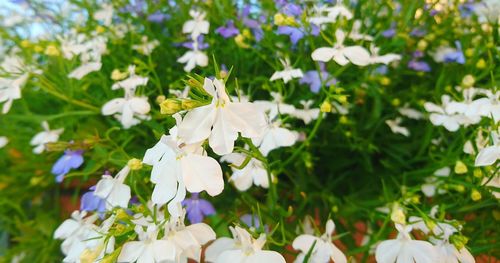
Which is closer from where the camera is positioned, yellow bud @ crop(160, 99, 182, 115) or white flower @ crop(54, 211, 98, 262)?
yellow bud @ crop(160, 99, 182, 115)

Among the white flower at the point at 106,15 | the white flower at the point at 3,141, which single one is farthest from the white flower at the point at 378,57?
the white flower at the point at 3,141

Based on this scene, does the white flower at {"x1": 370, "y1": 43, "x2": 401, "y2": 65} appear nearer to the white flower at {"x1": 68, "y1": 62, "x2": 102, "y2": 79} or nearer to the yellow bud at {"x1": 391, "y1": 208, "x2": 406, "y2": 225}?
the yellow bud at {"x1": 391, "y1": 208, "x2": 406, "y2": 225}

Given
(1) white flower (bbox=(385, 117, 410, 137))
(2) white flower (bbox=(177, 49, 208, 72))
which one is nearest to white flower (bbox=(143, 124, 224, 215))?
(2) white flower (bbox=(177, 49, 208, 72))

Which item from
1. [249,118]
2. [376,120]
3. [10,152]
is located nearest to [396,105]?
[376,120]

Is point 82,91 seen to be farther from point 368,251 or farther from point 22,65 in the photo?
point 368,251

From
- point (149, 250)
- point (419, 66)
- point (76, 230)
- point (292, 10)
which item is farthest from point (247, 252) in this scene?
point (419, 66)

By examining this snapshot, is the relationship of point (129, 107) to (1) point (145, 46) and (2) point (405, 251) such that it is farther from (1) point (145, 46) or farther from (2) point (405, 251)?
(2) point (405, 251)
